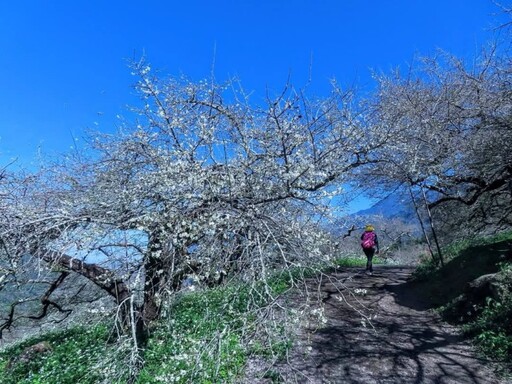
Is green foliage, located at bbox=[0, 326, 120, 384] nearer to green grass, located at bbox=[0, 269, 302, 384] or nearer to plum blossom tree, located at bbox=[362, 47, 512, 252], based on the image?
green grass, located at bbox=[0, 269, 302, 384]

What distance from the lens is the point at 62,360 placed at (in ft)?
23.5

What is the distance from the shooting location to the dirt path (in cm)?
565

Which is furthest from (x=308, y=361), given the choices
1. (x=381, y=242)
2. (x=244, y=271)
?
(x=381, y=242)

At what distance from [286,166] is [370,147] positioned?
6.18 feet

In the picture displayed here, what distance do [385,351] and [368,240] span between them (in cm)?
632

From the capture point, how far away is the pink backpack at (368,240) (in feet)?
40.8

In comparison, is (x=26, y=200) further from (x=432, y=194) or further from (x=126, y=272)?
(x=432, y=194)

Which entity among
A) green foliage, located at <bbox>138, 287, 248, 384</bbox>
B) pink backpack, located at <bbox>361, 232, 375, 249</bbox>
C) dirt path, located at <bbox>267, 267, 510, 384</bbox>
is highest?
pink backpack, located at <bbox>361, 232, 375, 249</bbox>

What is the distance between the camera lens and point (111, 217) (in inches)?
210

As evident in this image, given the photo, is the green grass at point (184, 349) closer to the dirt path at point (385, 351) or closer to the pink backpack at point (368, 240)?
the dirt path at point (385, 351)

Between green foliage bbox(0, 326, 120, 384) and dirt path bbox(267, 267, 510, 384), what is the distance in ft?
10.6

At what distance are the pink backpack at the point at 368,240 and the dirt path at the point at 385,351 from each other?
3420mm

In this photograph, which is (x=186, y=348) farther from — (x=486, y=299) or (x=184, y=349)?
(x=486, y=299)

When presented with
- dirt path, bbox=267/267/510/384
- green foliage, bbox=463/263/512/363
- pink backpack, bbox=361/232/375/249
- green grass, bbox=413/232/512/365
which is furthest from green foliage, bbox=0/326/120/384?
pink backpack, bbox=361/232/375/249
